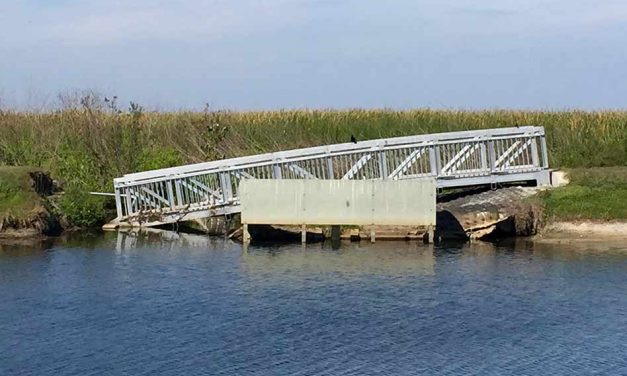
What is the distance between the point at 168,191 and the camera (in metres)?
37.4

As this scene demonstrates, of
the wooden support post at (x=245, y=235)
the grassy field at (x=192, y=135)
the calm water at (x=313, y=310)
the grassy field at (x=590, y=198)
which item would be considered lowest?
the calm water at (x=313, y=310)

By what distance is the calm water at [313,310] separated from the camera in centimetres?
2133

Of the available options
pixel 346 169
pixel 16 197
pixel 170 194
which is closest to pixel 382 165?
pixel 346 169

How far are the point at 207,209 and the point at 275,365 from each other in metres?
16.6

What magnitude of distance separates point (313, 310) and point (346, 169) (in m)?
12.8

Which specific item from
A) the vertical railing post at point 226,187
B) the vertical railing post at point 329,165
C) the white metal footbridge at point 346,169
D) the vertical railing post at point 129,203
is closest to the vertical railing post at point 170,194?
the white metal footbridge at point 346,169

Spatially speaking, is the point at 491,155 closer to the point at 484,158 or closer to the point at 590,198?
the point at 484,158

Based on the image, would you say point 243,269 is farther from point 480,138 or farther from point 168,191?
point 480,138

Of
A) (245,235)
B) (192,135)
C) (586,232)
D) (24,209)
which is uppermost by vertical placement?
(192,135)

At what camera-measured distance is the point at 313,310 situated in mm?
25438

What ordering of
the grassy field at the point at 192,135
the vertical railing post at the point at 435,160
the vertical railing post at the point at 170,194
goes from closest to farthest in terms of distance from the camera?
the vertical railing post at the point at 435,160 < the vertical railing post at the point at 170,194 < the grassy field at the point at 192,135

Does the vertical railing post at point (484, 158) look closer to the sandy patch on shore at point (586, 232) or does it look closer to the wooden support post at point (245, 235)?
the sandy patch on shore at point (586, 232)

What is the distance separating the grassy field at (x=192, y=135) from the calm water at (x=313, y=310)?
273 inches

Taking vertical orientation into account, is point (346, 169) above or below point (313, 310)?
above
